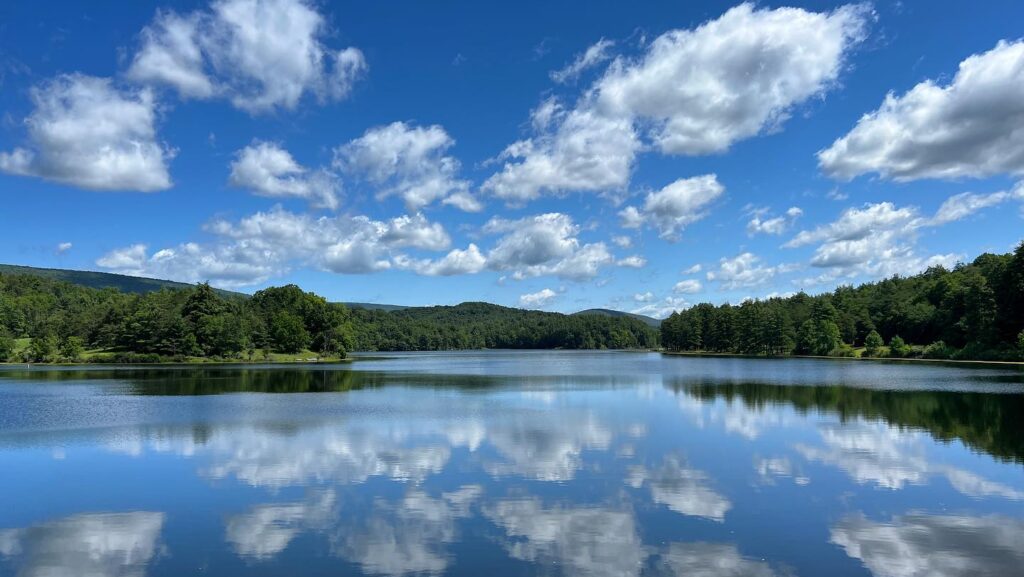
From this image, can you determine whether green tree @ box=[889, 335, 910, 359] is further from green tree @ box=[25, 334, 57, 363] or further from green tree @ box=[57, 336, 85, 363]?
green tree @ box=[25, 334, 57, 363]

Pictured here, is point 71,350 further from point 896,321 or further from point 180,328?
point 896,321

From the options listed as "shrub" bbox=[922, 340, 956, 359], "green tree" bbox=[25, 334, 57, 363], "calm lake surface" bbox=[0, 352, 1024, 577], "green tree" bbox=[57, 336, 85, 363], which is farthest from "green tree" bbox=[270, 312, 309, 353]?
"shrub" bbox=[922, 340, 956, 359]

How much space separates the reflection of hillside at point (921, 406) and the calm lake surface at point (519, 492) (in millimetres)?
239

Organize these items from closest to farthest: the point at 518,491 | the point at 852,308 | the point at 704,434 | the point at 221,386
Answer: the point at 518,491
the point at 704,434
the point at 221,386
the point at 852,308

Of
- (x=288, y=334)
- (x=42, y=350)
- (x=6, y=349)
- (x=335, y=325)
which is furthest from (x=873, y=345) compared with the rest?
(x=6, y=349)

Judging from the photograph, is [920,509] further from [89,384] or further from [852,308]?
[852,308]

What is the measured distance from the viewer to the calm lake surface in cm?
1035

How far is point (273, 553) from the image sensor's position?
10609 millimetres

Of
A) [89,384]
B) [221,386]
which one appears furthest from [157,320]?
[221,386]

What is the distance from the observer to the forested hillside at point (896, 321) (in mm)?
72312

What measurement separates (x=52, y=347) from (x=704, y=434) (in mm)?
101065

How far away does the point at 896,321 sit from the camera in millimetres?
103938

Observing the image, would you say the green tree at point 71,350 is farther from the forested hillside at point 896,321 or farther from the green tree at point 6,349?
the forested hillside at point 896,321

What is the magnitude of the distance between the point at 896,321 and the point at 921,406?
277 feet
